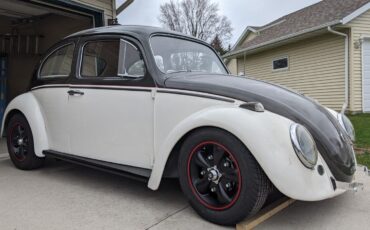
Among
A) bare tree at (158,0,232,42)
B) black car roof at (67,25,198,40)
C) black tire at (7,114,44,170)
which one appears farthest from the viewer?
bare tree at (158,0,232,42)

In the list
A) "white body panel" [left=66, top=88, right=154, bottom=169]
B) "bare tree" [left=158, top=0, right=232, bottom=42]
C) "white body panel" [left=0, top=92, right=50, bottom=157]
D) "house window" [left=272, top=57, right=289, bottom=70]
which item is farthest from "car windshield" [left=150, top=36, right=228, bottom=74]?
"bare tree" [left=158, top=0, right=232, bottom=42]

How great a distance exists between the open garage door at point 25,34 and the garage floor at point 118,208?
5.58 metres

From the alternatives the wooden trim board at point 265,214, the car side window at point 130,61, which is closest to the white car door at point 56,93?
the car side window at point 130,61

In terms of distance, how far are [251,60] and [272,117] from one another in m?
16.2

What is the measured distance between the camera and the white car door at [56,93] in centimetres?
433

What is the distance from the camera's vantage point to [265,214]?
2945 mm

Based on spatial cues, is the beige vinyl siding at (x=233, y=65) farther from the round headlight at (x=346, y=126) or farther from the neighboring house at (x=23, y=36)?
the round headlight at (x=346, y=126)

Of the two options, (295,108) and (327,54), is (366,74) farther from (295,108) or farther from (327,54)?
(295,108)

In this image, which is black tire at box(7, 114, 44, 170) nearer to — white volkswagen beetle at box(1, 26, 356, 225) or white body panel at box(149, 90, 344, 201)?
white volkswagen beetle at box(1, 26, 356, 225)

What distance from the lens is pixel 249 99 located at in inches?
118

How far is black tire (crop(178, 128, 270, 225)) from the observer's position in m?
2.77

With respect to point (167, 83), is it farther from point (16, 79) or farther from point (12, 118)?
point (16, 79)

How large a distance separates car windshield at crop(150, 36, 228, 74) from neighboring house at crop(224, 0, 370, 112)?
8590mm

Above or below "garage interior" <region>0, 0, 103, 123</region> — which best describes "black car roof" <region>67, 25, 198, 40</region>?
below
